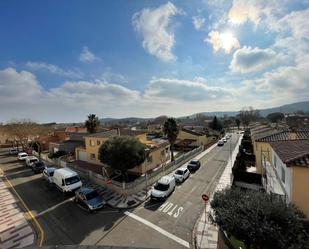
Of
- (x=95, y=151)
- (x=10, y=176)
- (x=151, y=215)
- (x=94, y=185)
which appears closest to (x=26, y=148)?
(x=10, y=176)

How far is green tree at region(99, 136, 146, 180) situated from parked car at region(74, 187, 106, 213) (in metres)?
4.35

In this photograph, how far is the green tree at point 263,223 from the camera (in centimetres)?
802

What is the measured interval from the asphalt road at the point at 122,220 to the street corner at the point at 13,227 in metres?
0.96

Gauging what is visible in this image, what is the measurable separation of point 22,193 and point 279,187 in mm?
27325

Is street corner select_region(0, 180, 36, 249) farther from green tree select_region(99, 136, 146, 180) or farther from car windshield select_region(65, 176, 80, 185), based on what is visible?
green tree select_region(99, 136, 146, 180)

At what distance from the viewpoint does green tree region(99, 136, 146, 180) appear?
21031mm

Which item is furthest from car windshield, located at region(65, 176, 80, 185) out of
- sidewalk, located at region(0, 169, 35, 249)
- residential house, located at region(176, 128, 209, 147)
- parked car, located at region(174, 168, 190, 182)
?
residential house, located at region(176, 128, 209, 147)

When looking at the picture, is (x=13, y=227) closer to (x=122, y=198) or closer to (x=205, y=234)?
(x=122, y=198)

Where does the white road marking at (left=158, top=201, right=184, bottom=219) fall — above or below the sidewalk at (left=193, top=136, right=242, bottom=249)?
above

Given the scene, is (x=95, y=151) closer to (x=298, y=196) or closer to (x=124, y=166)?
(x=124, y=166)

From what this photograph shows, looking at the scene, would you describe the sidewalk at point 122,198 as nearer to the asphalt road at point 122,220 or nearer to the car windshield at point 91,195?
the asphalt road at point 122,220

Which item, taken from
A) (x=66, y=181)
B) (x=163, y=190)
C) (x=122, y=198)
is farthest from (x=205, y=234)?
(x=66, y=181)

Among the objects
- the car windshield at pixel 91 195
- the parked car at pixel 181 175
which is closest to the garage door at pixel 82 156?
the car windshield at pixel 91 195

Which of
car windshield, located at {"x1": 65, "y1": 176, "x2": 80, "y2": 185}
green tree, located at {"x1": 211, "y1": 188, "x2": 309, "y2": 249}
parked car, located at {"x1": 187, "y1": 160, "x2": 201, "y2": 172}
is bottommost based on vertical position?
parked car, located at {"x1": 187, "y1": 160, "x2": 201, "y2": 172}
